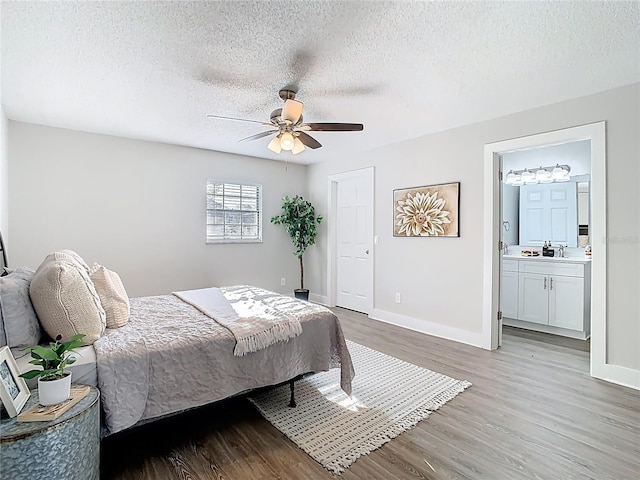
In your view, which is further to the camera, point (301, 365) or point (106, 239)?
point (106, 239)

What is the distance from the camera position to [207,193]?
4.98m

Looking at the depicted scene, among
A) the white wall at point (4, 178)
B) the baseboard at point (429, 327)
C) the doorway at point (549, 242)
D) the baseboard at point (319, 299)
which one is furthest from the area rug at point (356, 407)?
the white wall at point (4, 178)

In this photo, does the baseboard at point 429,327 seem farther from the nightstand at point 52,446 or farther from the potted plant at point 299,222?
the nightstand at point 52,446

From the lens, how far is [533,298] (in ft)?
13.9

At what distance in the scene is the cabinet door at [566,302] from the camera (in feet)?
12.6

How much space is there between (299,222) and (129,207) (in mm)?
2482

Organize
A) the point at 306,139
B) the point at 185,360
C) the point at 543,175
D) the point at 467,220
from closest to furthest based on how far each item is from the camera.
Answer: the point at 185,360
the point at 306,139
the point at 467,220
the point at 543,175

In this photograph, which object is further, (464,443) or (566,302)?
(566,302)

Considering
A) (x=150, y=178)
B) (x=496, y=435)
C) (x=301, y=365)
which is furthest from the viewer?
(x=150, y=178)

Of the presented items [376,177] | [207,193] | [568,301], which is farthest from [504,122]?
[207,193]

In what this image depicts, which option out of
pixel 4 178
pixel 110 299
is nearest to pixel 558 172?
pixel 110 299

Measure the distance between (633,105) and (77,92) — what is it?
185 inches

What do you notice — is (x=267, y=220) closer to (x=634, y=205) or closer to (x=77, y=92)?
(x=77, y=92)

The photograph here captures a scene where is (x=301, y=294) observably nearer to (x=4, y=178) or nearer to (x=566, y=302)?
(x=566, y=302)
